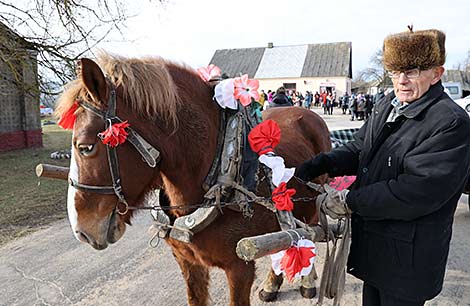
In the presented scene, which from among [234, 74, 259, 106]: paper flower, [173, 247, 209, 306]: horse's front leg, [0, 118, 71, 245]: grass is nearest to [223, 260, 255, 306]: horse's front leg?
[173, 247, 209, 306]: horse's front leg

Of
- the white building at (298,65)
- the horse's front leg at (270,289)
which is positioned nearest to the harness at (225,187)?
the horse's front leg at (270,289)

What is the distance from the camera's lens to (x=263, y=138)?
1.95m

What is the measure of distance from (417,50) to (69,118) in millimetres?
1514

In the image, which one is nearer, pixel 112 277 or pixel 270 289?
pixel 270 289

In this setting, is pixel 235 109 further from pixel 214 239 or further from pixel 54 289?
pixel 54 289

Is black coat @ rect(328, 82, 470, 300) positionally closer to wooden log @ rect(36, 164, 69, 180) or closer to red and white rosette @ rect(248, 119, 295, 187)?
red and white rosette @ rect(248, 119, 295, 187)

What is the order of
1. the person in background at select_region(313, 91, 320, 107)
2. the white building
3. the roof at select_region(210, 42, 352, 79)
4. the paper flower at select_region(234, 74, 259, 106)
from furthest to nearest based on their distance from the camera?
the roof at select_region(210, 42, 352, 79), the white building, the person in background at select_region(313, 91, 320, 107), the paper flower at select_region(234, 74, 259, 106)

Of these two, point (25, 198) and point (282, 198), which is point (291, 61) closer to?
point (25, 198)

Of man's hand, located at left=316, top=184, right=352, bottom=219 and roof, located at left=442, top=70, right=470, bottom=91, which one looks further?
roof, located at left=442, top=70, right=470, bottom=91

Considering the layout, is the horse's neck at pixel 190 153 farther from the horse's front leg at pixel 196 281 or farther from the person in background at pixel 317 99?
the person in background at pixel 317 99

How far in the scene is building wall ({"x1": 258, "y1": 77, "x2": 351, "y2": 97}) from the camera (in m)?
37.3

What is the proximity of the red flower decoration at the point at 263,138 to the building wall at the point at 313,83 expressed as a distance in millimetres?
36087

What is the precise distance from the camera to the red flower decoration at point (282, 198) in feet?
6.21

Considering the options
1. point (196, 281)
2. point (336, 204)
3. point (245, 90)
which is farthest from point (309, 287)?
point (245, 90)
